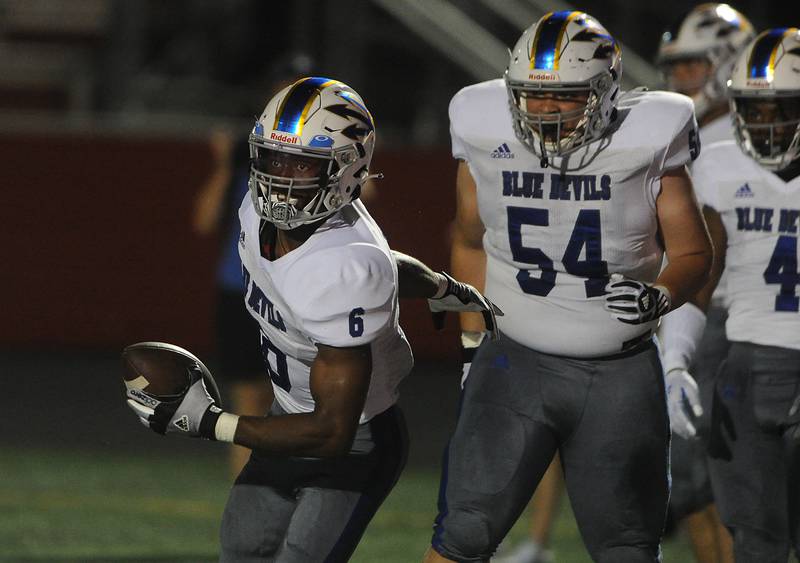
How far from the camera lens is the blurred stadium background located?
20.0 ft

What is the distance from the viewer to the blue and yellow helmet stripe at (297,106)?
3.38m

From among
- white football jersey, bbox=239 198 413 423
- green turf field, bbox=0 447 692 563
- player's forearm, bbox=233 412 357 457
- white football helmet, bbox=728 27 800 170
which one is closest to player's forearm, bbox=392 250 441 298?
white football jersey, bbox=239 198 413 423

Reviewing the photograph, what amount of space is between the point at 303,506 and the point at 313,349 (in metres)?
0.36

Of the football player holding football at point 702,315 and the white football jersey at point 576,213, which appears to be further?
the football player holding football at point 702,315

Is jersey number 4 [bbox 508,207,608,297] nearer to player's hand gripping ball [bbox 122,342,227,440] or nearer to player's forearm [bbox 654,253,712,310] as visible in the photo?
player's forearm [bbox 654,253,712,310]

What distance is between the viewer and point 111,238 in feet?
33.0

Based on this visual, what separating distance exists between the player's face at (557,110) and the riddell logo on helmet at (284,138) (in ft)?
2.05

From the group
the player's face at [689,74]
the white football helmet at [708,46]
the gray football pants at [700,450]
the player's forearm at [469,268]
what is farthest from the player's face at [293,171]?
the player's face at [689,74]

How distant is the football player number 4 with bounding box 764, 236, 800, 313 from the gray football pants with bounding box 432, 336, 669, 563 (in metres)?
0.57

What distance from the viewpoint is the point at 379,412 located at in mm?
→ 3535

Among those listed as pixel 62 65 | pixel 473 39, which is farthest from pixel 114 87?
pixel 473 39

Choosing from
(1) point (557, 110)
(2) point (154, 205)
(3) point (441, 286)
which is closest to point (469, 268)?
(3) point (441, 286)

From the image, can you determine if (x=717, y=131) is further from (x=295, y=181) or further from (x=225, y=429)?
(x=225, y=429)

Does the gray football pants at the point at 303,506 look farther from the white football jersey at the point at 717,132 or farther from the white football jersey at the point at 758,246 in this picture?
the white football jersey at the point at 717,132
